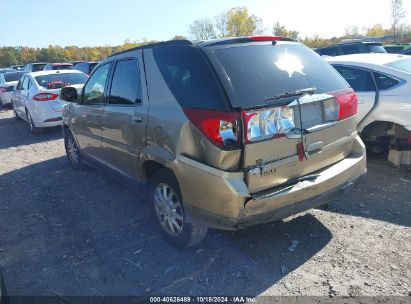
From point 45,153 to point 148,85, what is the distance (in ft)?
17.2

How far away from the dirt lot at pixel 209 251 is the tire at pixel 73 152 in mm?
1096

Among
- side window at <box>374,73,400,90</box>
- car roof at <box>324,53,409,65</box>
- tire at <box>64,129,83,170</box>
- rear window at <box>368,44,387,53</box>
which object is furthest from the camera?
rear window at <box>368,44,387,53</box>

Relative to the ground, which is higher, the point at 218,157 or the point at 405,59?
the point at 405,59

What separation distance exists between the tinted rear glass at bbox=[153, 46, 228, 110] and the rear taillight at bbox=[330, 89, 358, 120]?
117 cm

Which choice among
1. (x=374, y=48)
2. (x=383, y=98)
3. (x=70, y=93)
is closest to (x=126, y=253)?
(x=70, y=93)

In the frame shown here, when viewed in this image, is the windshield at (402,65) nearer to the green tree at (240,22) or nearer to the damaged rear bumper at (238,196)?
the damaged rear bumper at (238,196)

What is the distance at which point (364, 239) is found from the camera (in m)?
3.45

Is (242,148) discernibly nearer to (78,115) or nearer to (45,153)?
(78,115)

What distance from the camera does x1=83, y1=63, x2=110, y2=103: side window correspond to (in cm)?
446

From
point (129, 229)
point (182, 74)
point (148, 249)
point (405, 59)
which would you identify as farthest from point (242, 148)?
point (405, 59)

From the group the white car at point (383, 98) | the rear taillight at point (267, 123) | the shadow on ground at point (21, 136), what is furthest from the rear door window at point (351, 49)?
the rear taillight at point (267, 123)

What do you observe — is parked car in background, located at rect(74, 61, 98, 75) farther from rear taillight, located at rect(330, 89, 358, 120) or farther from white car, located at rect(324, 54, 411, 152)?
rear taillight, located at rect(330, 89, 358, 120)

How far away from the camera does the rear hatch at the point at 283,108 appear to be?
2699mm

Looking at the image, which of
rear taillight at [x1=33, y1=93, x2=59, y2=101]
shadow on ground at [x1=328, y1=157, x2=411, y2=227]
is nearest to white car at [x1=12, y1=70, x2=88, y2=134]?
rear taillight at [x1=33, y1=93, x2=59, y2=101]
